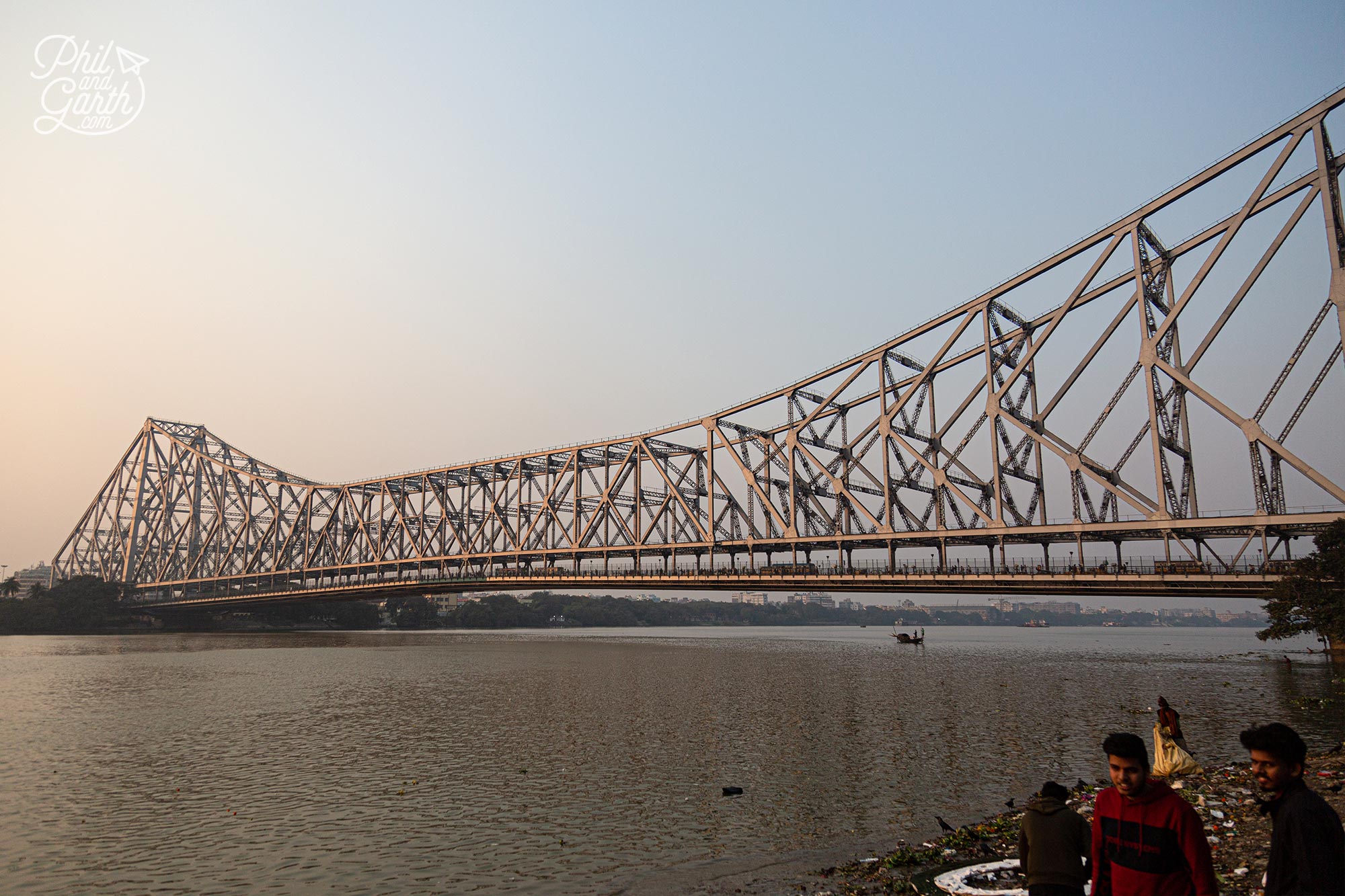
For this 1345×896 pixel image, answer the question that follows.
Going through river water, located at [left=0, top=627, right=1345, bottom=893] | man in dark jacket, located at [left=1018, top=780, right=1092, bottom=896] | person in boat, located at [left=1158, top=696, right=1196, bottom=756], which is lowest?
river water, located at [left=0, top=627, right=1345, bottom=893]

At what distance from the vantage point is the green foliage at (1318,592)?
130 feet

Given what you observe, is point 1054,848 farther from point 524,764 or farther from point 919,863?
point 524,764

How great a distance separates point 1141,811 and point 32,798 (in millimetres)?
21685

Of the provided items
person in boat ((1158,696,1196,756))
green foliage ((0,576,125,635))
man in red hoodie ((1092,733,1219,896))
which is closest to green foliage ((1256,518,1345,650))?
person in boat ((1158,696,1196,756))

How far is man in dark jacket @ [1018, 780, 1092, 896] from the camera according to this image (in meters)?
6.78

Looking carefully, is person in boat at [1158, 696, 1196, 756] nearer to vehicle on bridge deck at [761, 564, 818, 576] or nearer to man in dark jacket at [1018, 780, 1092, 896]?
man in dark jacket at [1018, 780, 1092, 896]

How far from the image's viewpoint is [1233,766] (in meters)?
17.5

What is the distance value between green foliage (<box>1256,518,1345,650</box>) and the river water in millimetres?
2999

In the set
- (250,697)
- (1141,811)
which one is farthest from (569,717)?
(1141,811)

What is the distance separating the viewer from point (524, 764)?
20.9 metres

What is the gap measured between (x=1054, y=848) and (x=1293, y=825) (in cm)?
208

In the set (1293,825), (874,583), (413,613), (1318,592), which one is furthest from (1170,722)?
(413,613)

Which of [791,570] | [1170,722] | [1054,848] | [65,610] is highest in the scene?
[791,570]

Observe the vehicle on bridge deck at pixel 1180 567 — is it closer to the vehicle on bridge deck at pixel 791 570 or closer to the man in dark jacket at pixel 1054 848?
the vehicle on bridge deck at pixel 791 570
